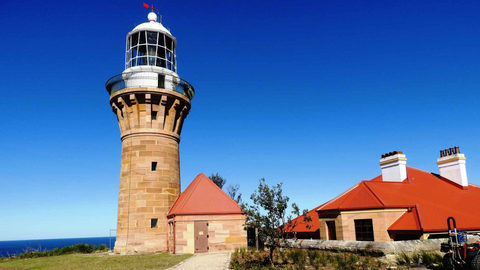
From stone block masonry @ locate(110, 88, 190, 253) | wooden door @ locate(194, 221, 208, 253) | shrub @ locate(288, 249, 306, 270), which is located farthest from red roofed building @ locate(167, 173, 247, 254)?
shrub @ locate(288, 249, 306, 270)

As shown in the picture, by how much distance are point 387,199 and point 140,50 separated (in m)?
23.5

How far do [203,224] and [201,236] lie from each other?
2.91 feet

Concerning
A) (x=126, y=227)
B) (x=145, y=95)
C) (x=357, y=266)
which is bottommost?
(x=357, y=266)

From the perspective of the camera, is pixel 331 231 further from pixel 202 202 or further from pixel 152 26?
pixel 152 26

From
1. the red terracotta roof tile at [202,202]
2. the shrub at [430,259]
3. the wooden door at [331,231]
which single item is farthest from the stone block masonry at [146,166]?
the shrub at [430,259]

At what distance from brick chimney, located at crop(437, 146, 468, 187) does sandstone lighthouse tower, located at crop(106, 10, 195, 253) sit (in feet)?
76.2

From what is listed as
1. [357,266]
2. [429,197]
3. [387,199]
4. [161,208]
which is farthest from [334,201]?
[161,208]

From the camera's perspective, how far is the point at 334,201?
1020 inches

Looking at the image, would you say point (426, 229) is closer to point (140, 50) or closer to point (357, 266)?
point (357, 266)

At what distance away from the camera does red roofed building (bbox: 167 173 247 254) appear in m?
25.5

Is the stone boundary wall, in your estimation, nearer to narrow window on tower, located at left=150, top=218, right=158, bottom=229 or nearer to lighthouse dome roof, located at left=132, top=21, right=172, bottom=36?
narrow window on tower, located at left=150, top=218, right=158, bottom=229

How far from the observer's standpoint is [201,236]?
84.3 ft

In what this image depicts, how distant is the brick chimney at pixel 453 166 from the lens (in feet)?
93.1

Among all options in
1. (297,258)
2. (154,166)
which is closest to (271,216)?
(297,258)
